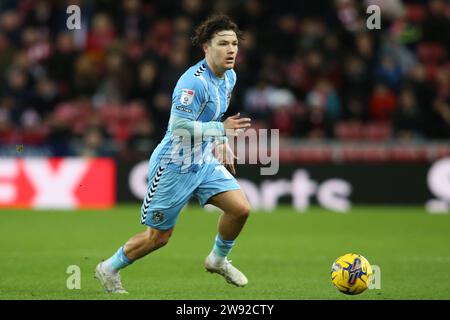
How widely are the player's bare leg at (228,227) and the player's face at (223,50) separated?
3.47ft

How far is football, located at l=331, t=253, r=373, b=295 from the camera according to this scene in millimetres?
7938

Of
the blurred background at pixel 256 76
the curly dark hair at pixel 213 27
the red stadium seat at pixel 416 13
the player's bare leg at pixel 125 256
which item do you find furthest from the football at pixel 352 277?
the red stadium seat at pixel 416 13

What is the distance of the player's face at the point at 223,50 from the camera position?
8.17m

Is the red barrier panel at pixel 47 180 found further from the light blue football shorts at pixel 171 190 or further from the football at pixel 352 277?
the football at pixel 352 277

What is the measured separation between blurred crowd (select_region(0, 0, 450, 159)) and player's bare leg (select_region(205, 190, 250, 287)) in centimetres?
894

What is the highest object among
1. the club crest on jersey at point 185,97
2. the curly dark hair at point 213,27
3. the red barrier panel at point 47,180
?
the curly dark hair at point 213,27

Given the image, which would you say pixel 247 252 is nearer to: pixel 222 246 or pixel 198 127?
pixel 222 246

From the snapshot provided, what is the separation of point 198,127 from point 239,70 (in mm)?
10616

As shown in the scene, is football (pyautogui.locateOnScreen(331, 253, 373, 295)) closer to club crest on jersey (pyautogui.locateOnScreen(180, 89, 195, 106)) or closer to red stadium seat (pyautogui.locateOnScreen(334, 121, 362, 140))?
club crest on jersey (pyautogui.locateOnScreen(180, 89, 195, 106))

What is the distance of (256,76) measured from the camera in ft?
62.0

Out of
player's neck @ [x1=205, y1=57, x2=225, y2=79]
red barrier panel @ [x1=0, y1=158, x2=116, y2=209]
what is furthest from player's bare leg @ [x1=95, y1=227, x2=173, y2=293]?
red barrier panel @ [x1=0, y1=158, x2=116, y2=209]

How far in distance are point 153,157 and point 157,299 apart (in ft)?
4.08

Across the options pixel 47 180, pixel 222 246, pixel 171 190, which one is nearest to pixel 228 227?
pixel 222 246
